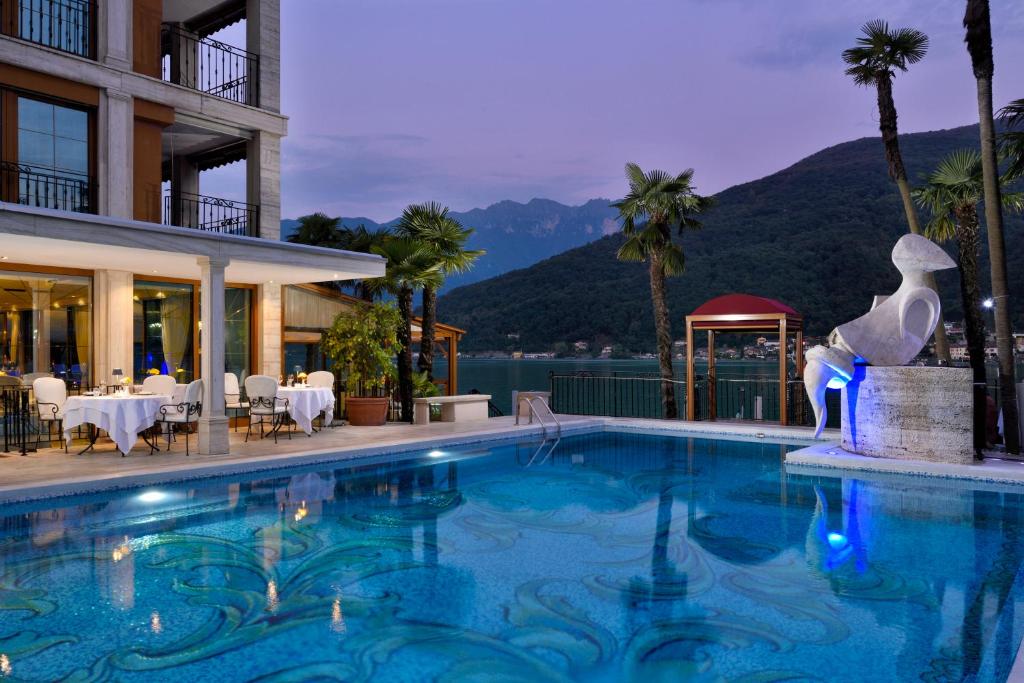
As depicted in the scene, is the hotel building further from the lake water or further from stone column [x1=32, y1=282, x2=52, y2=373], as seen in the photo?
the lake water

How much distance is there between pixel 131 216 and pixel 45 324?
2.32 metres

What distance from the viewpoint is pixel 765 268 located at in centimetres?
3478

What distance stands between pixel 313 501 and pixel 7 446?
546 centimetres

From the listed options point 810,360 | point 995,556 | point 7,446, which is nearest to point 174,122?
point 7,446

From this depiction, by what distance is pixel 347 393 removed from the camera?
51.4 ft

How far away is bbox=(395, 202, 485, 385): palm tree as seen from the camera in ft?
49.9

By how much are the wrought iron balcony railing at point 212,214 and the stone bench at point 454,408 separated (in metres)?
4.85

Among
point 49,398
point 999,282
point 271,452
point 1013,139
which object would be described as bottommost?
point 271,452

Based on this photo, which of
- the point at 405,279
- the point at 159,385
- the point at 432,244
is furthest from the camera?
the point at 432,244

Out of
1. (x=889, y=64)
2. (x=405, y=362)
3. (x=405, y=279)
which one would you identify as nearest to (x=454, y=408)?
(x=405, y=362)

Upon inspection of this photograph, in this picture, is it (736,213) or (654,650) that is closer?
(654,650)

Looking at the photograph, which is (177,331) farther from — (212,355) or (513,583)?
→ (513,583)

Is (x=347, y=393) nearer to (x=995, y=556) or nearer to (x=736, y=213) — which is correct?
(x=995, y=556)

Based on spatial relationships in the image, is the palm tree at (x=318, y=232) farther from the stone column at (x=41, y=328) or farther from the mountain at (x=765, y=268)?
the mountain at (x=765, y=268)
